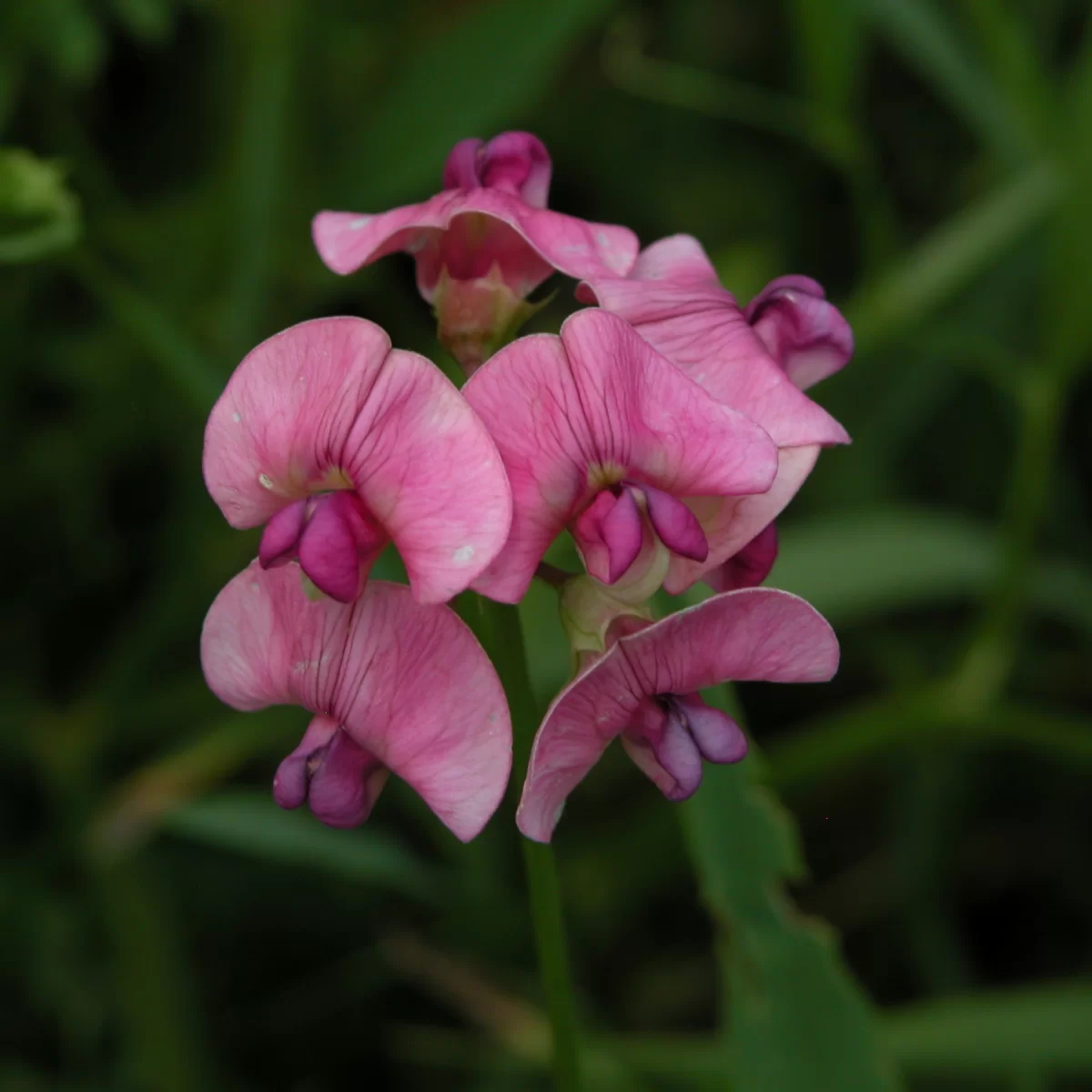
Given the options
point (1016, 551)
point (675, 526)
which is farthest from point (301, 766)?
point (1016, 551)

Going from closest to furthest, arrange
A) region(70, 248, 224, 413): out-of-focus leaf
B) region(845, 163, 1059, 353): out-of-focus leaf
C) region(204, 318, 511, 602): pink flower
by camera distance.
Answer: region(204, 318, 511, 602): pink flower
region(70, 248, 224, 413): out-of-focus leaf
region(845, 163, 1059, 353): out-of-focus leaf

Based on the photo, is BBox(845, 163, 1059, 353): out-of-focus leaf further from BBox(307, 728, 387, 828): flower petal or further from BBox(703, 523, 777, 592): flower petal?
BBox(307, 728, 387, 828): flower petal

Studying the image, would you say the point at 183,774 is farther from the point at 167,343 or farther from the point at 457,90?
the point at 457,90

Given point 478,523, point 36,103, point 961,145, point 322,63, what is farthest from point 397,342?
point 478,523

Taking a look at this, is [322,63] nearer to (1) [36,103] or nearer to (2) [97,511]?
(1) [36,103]

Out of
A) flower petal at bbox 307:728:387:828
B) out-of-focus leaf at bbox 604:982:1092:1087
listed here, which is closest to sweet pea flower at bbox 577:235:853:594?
flower petal at bbox 307:728:387:828

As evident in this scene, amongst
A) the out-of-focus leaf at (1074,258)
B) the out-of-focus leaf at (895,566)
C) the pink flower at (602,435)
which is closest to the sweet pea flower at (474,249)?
the pink flower at (602,435)
